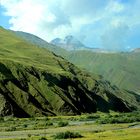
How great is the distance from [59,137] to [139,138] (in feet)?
82.6

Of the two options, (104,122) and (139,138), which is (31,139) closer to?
(139,138)

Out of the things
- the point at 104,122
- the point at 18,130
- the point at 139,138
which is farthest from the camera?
the point at 104,122

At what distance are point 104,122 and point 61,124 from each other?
70.8ft

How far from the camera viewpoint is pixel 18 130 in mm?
160750

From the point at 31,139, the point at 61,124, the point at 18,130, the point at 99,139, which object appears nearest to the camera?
the point at 99,139

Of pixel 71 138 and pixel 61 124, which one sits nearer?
pixel 71 138

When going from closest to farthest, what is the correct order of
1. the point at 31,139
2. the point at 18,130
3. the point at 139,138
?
the point at 139,138 → the point at 31,139 → the point at 18,130

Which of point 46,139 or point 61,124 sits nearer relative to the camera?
point 46,139

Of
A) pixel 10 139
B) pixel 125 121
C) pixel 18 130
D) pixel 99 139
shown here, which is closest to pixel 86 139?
pixel 99 139

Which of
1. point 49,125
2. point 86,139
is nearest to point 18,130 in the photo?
point 49,125

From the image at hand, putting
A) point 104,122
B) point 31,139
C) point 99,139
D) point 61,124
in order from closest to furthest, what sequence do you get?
point 99,139
point 31,139
point 61,124
point 104,122

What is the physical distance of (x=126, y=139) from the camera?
9962 cm

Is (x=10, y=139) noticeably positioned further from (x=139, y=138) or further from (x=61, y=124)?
(x=61, y=124)

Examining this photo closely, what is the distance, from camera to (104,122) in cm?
18712
